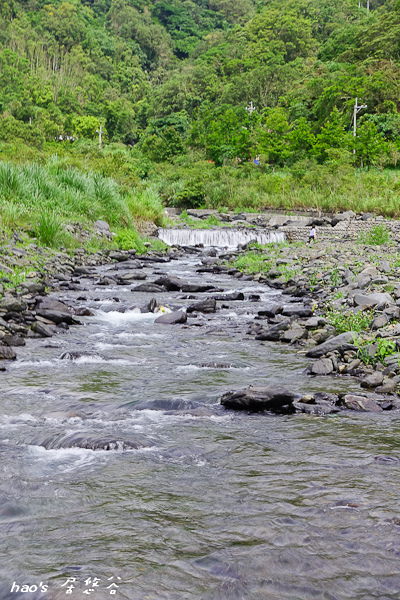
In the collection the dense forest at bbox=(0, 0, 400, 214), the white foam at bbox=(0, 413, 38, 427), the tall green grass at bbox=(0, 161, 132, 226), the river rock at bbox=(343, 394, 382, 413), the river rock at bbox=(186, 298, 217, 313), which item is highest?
the dense forest at bbox=(0, 0, 400, 214)

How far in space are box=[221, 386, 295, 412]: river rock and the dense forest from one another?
62.3ft

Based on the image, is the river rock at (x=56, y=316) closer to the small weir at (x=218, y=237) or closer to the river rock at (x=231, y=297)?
the river rock at (x=231, y=297)

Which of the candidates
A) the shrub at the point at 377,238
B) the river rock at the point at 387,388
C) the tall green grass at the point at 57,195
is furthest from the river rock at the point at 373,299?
the shrub at the point at 377,238

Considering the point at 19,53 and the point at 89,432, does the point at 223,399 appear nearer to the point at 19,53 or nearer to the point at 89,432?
the point at 89,432

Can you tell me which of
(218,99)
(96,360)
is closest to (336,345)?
(96,360)

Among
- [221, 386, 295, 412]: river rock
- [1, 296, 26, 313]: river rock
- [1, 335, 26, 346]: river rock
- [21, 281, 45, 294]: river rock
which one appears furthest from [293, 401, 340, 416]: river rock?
[21, 281, 45, 294]: river rock

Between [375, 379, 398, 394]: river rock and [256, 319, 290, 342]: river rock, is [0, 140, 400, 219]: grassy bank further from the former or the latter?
[375, 379, 398, 394]: river rock

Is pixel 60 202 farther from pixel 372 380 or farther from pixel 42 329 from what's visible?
pixel 372 380

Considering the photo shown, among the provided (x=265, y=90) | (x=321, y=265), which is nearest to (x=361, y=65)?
(x=265, y=90)

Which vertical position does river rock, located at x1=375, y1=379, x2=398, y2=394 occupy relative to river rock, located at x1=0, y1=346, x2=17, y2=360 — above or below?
above

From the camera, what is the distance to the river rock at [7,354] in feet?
21.1

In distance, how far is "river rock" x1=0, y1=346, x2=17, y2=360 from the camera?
21.1 ft

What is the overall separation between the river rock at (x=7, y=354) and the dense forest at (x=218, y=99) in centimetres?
1659

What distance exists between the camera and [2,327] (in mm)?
7535
